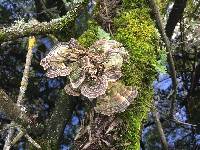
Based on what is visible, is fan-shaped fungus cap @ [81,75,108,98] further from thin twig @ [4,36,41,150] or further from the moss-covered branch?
thin twig @ [4,36,41,150]

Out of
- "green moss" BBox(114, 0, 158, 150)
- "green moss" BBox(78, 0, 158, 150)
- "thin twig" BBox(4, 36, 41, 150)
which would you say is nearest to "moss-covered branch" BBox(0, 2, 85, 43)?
"green moss" BBox(78, 0, 158, 150)

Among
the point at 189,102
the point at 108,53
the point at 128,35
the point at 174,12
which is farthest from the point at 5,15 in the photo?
the point at 108,53

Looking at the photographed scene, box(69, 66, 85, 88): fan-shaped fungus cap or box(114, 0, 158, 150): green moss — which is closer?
box(69, 66, 85, 88): fan-shaped fungus cap

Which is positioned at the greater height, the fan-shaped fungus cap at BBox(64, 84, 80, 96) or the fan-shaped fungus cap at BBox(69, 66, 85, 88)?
the fan-shaped fungus cap at BBox(69, 66, 85, 88)

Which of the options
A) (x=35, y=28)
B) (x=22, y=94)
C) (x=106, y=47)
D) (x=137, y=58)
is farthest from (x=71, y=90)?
(x=22, y=94)

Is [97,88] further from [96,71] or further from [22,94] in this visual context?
[22,94]

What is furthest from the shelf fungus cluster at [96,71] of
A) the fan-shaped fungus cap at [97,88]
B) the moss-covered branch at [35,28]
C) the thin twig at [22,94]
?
the thin twig at [22,94]

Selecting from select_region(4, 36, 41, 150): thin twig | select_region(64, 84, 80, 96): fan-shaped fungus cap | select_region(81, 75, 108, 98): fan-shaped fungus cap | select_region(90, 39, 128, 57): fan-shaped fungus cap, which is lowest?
select_region(4, 36, 41, 150): thin twig

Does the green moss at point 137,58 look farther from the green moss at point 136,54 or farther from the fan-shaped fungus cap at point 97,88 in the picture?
the fan-shaped fungus cap at point 97,88

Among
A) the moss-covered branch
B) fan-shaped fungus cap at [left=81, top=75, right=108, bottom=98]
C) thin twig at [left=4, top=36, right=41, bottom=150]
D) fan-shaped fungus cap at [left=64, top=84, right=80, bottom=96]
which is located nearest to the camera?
fan-shaped fungus cap at [left=81, top=75, right=108, bottom=98]
